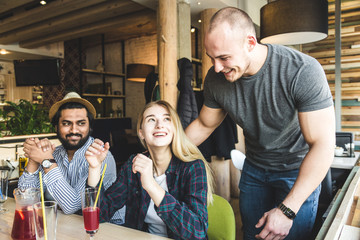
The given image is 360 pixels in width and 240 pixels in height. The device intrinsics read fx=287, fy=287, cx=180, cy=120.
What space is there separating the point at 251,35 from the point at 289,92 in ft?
1.03

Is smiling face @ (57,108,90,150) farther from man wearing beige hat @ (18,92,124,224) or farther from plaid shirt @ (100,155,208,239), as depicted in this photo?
plaid shirt @ (100,155,208,239)

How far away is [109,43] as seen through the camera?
8578 mm

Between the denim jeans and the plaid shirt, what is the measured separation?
37 centimetres

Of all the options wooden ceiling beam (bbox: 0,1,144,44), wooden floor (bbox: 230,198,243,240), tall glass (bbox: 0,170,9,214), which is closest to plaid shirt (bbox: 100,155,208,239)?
tall glass (bbox: 0,170,9,214)

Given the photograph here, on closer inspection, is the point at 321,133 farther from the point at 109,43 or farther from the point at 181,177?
the point at 109,43

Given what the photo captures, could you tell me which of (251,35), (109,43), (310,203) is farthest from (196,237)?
(109,43)

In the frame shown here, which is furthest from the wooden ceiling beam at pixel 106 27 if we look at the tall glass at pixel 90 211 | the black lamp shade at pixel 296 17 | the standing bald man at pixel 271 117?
the tall glass at pixel 90 211

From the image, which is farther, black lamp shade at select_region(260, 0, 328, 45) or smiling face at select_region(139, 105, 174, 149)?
black lamp shade at select_region(260, 0, 328, 45)

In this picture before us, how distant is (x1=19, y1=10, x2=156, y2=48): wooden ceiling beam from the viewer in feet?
15.6

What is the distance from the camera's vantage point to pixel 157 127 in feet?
4.96

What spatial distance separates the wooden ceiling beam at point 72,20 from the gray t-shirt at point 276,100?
3.09 metres

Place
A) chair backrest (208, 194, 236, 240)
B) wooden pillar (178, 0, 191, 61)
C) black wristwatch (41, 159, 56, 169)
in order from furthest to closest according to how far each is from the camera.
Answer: wooden pillar (178, 0, 191, 61), black wristwatch (41, 159, 56, 169), chair backrest (208, 194, 236, 240)

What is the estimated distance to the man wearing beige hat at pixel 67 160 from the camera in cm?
144

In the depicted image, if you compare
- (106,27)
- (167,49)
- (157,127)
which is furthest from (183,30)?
(106,27)
